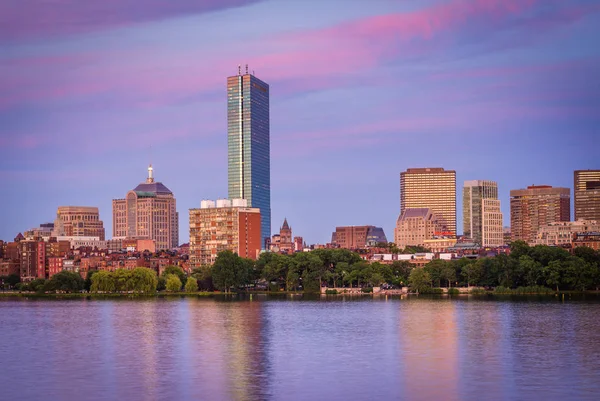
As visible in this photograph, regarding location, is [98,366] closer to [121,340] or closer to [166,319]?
[121,340]

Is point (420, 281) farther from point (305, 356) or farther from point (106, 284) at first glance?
point (305, 356)

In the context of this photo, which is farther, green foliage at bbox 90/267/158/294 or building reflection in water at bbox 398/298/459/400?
green foliage at bbox 90/267/158/294

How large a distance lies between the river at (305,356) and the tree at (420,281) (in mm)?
64921

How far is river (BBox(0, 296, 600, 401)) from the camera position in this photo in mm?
57875

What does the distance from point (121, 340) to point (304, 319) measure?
30972 millimetres

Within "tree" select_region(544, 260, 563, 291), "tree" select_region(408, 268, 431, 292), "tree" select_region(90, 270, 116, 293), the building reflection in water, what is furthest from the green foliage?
the building reflection in water

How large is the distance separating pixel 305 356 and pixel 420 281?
118837mm

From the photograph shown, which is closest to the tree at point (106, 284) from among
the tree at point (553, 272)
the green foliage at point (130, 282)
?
the green foliage at point (130, 282)

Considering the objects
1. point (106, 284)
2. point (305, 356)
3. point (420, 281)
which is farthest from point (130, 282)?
point (305, 356)

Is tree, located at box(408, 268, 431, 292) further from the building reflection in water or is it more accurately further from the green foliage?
the building reflection in water

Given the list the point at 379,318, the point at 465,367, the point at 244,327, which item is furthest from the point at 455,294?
the point at 465,367

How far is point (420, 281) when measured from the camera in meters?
190

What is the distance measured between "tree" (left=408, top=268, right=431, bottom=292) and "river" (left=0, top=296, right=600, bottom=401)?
213 ft

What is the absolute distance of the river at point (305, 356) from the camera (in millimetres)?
57875
